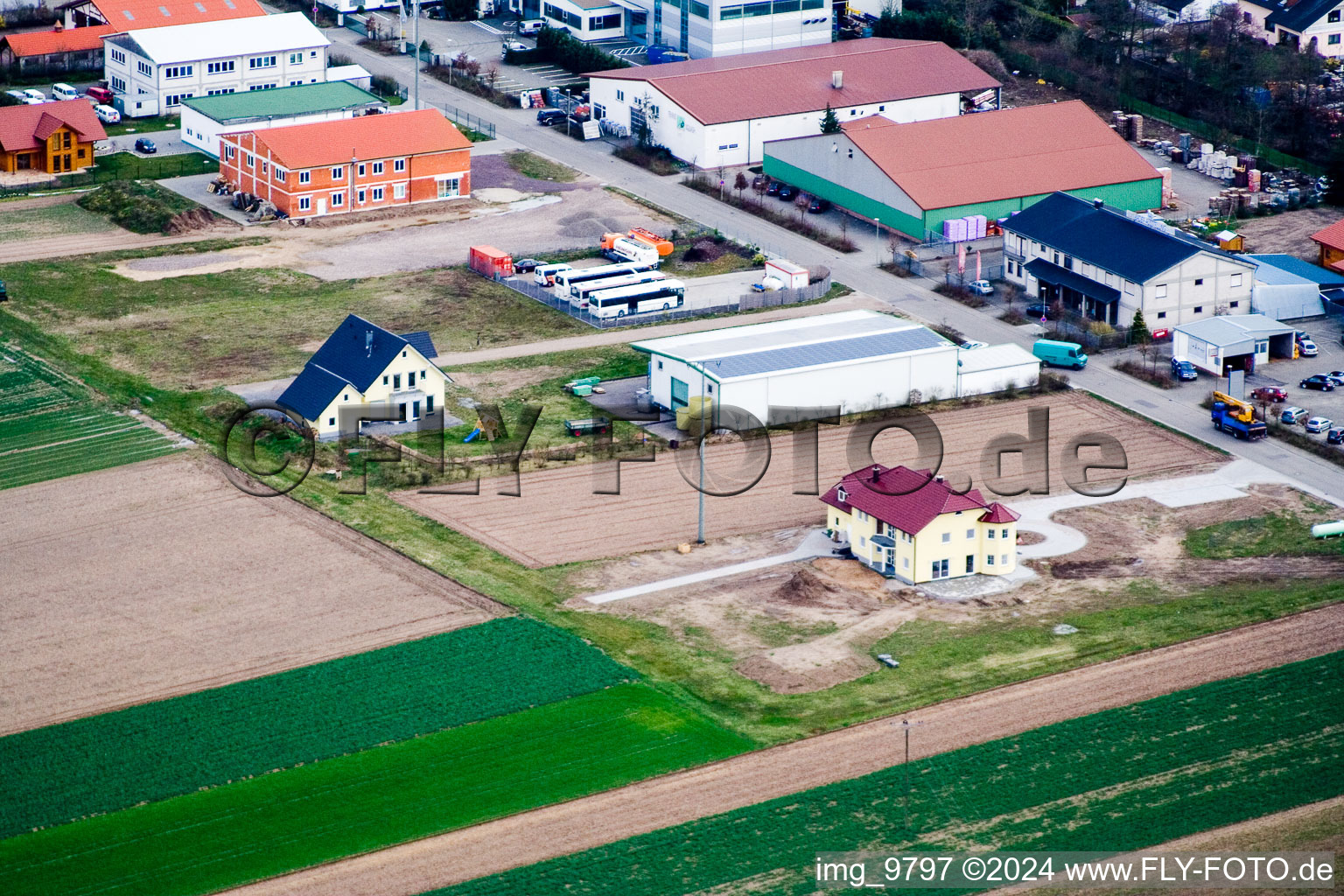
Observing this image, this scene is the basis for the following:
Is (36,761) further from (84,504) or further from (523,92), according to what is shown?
(523,92)

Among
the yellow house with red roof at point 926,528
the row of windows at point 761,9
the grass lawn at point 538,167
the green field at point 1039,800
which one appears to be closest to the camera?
the green field at point 1039,800

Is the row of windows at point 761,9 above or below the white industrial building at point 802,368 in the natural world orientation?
above

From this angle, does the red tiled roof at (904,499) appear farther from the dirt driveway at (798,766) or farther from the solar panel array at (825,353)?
the solar panel array at (825,353)

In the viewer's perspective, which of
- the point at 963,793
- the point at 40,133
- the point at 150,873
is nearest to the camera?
the point at 150,873

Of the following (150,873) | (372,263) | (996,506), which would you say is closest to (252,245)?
(372,263)

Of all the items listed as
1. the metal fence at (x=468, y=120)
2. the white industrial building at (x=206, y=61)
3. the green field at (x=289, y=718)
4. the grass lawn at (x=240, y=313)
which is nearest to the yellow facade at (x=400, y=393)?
the grass lawn at (x=240, y=313)
